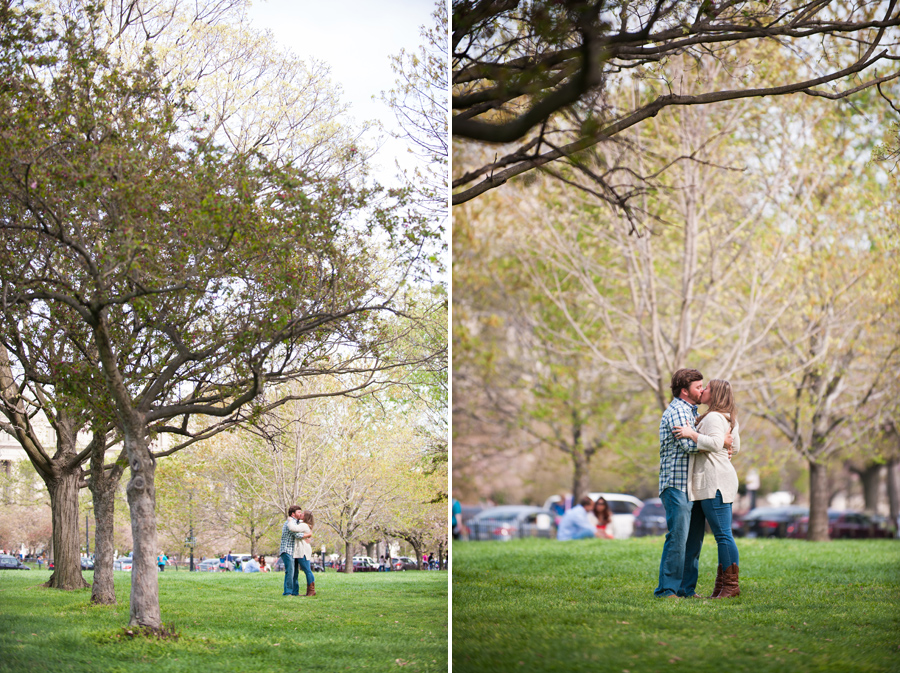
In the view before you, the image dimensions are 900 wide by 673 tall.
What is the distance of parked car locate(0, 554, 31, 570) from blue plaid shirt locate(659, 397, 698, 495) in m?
5.59

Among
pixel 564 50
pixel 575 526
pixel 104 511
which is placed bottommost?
pixel 575 526

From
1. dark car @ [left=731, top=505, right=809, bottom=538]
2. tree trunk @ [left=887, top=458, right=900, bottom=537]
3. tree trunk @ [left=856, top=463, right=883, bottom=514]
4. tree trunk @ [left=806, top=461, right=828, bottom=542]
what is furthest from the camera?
tree trunk @ [left=856, top=463, right=883, bottom=514]

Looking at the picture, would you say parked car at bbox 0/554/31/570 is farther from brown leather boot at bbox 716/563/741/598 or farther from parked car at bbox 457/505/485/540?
parked car at bbox 457/505/485/540

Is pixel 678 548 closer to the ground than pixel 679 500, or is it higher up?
closer to the ground

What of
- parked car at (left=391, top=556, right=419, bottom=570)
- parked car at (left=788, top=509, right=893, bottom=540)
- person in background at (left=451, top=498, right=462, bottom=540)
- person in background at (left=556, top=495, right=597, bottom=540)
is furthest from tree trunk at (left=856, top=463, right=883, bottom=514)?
parked car at (left=391, top=556, right=419, bottom=570)

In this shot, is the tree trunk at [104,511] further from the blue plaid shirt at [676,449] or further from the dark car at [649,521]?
the dark car at [649,521]

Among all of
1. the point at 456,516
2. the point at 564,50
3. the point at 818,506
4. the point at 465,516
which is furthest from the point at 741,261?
the point at 465,516

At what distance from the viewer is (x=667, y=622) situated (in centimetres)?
623

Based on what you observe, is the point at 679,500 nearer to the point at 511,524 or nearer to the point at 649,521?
the point at 649,521

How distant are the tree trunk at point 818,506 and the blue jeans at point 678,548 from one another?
39.2 feet

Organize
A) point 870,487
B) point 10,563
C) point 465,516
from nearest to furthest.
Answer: point 10,563, point 465,516, point 870,487

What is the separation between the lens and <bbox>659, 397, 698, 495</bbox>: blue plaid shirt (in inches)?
283

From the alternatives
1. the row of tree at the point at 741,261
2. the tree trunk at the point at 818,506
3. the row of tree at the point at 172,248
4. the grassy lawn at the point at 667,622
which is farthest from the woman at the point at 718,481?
the tree trunk at the point at 818,506

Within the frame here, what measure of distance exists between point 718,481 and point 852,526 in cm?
2080
